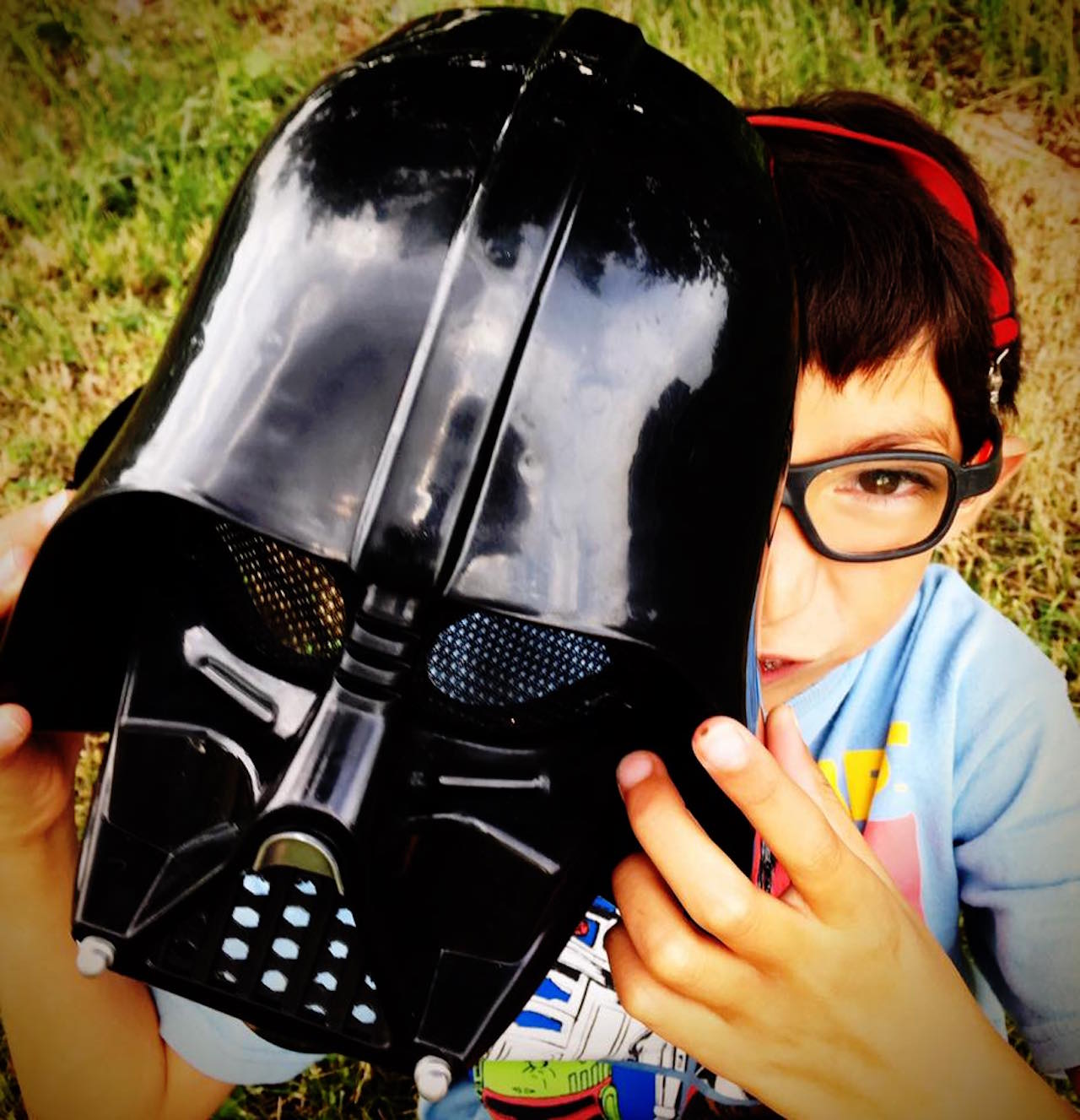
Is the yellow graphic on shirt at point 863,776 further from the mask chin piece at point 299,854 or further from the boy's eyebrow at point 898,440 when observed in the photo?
the mask chin piece at point 299,854

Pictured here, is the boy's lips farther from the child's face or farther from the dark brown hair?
the dark brown hair

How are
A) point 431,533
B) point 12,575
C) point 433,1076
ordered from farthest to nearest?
point 12,575, point 433,1076, point 431,533

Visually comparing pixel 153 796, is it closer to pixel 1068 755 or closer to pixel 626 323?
pixel 626 323

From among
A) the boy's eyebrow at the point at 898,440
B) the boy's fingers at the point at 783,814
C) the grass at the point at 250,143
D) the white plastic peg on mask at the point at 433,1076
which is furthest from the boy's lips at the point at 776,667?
the grass at the point at 250,143

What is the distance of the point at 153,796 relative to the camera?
2.58 ft

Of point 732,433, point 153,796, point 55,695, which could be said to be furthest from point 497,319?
point 55,695

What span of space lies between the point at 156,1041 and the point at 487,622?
1158mm

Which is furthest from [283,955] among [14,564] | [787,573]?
[787,573]

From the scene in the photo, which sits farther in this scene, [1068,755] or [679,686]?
[1068,755]

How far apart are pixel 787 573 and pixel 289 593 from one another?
0.73 metres

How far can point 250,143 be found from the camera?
2715 mm

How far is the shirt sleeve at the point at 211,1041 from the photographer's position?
1521 mm

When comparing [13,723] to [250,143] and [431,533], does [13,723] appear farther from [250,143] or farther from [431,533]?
[250,143]

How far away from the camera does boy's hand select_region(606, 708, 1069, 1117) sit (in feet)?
2.63
